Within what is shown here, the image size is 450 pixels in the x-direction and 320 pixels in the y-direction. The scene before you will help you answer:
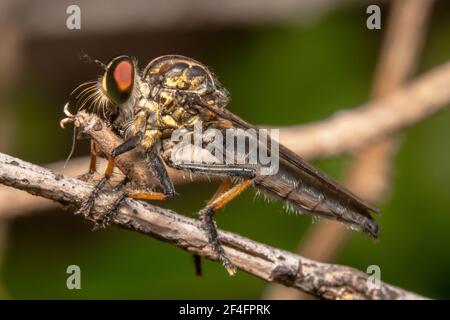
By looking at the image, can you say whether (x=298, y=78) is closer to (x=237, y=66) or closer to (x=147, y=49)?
(x=237, y=66)

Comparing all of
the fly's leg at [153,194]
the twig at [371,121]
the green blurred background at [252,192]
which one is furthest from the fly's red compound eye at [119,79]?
the green blurred background at [252,192]

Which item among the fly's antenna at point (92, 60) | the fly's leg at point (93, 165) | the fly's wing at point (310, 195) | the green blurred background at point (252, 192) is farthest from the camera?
the green blurred background at point (252, 192)

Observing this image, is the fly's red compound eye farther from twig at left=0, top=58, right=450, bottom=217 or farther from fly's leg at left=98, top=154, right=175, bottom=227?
twig at left=0, top=58, right=450, bottom=217

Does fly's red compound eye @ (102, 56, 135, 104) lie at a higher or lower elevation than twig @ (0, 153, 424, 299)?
higher

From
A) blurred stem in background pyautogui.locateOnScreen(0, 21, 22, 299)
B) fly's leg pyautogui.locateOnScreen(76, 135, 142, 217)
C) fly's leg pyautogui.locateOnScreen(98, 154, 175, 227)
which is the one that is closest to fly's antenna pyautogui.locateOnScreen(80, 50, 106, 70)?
fly's leg pyautogui.locateOnScreen(76, 135, 142, 217)

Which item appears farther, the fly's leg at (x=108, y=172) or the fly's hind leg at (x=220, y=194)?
the fly's hind leg at (x=220, y=194)

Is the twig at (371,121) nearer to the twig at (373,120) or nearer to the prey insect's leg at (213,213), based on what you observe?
the twig at (373,120)
